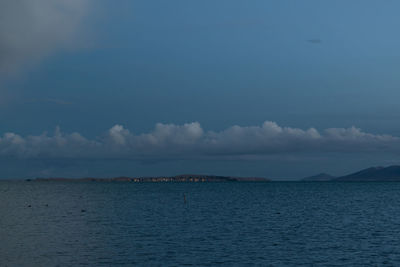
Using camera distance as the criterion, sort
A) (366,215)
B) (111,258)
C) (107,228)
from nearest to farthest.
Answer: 1. (111,258)
2. (107,228)
3. (366,215)

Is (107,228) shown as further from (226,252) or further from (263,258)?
(263,258)

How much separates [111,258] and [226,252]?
1314cm

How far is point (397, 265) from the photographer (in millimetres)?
47219

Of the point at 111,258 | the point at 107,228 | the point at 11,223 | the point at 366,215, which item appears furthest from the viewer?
the point at 366,215

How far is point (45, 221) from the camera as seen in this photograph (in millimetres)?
88062

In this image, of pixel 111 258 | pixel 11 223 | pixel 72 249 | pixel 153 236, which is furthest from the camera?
pixel 11 223

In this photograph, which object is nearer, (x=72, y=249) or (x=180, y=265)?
(x=180, y=265)

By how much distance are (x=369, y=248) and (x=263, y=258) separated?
15213mm

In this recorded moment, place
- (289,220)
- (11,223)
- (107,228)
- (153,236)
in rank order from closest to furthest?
(153,236), (107,228), (11,223), (289,220)

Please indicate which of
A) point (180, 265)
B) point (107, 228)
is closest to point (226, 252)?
point (180, 265)

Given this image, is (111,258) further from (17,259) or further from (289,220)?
(289,220)

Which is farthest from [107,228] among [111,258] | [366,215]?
[366,215]

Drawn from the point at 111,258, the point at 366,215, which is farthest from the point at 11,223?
the point at 366,215

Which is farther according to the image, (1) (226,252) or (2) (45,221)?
(2) (45,221)
